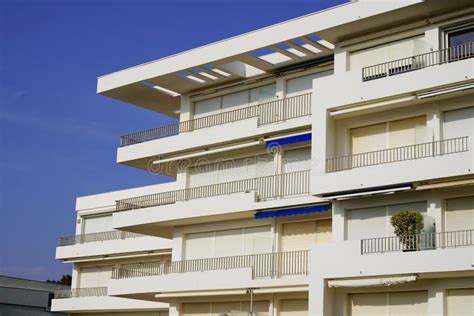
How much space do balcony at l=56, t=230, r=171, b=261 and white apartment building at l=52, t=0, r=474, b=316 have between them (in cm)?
579

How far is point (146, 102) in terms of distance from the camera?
38.6 metres

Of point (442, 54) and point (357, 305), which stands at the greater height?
point (442, 54)

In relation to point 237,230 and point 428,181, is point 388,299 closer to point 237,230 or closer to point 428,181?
point 428,181

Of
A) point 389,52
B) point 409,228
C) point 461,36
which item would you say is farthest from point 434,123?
point 409,228

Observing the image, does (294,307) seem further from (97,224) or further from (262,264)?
(97,224)

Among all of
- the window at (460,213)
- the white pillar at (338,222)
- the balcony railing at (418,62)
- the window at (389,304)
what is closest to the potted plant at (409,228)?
the window at (460,213)

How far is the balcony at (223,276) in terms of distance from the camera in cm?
3070

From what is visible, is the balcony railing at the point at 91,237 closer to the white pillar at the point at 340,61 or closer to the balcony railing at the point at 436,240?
the white pillar at the point at 340,61

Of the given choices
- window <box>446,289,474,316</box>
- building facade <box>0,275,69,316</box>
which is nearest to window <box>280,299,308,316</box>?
window <box>446,289,474,316</box>

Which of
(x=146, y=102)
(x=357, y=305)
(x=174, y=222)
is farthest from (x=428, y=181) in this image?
(x=146, y=102)

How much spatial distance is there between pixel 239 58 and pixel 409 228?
1024cm

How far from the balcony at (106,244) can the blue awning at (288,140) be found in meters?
13.3

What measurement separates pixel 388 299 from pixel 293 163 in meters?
7.13

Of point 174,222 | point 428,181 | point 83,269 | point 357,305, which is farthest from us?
point 83,269
